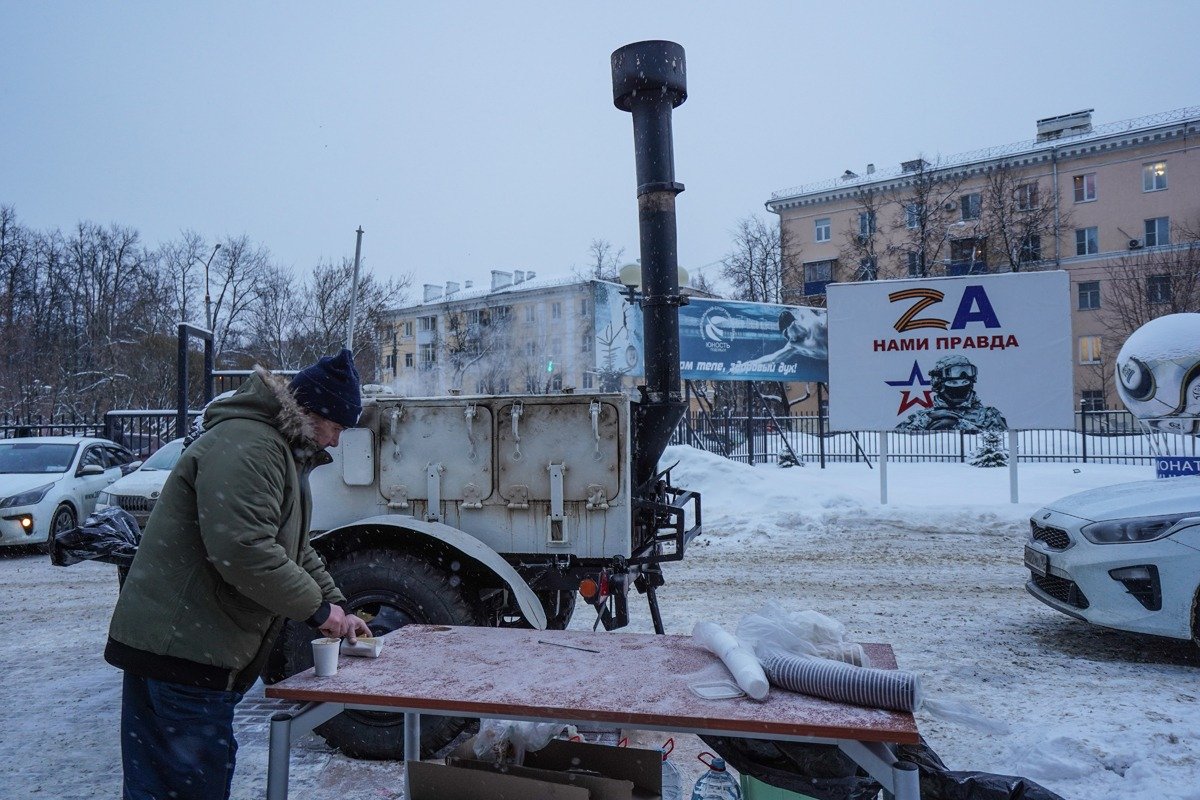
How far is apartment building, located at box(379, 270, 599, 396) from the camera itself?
33.8 ft

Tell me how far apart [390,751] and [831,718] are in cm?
276

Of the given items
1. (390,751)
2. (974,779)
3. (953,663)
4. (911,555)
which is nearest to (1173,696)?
(953,663)

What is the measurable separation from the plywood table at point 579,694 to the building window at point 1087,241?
5353 centimetres

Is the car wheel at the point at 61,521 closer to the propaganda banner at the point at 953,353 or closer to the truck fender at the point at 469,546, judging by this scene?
the truck fender at the point at 469,546

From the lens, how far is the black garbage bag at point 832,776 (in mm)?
2689

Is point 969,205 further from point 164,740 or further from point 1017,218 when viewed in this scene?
point 164,740

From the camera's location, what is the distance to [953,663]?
5.68 metres

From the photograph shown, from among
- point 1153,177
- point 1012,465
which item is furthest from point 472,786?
point 1153,177

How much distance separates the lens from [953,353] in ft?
44.4

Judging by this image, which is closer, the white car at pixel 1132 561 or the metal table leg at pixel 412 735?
the metal table leg at pixel 412 735

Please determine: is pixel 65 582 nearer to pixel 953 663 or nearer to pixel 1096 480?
pixel 953 663

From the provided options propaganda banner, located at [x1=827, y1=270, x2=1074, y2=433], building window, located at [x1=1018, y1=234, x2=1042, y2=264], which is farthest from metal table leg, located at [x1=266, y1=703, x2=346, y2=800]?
building window, located at [x1=1018, y1=234, x2=1042, y2=264]

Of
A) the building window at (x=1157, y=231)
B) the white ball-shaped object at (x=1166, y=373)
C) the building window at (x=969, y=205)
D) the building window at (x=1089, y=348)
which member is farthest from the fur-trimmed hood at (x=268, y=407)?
the building window at (x=1157, y=231)

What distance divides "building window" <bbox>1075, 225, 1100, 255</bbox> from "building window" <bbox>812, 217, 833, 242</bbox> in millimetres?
15122
